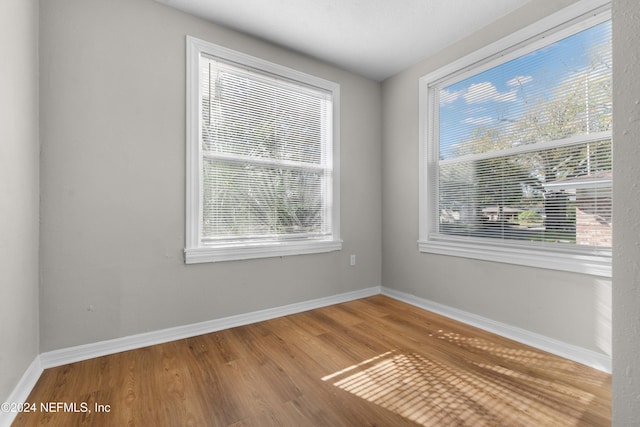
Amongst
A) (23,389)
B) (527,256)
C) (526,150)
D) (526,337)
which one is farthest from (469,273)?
(23,389)

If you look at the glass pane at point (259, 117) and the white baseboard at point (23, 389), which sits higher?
the glass pane at point (259, 117)

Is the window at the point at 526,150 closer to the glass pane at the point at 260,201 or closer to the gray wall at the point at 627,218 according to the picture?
the glass pane at the point at 260,201

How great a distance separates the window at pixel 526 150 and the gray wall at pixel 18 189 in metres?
2.96

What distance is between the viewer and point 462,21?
7.73ft

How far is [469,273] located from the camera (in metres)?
2.54

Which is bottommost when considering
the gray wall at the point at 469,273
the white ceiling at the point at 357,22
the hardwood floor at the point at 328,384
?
the hardwood floor at the point at 328,384

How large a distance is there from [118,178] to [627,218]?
2.49 m

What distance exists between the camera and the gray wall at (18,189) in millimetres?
1326

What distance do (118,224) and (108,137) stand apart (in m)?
0.60

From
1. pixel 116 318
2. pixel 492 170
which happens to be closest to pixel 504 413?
pixel 492 170

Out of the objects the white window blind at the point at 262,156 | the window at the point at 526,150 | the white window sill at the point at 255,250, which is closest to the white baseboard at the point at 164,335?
the white window sill at the point at 255,250

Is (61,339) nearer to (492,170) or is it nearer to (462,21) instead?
(492,170)

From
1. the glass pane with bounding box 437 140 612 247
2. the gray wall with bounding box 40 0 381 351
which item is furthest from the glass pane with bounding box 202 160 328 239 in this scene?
the glass pane with bounding box 437 140 612 247

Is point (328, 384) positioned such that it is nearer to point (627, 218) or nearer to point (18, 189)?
point (627, 218)
